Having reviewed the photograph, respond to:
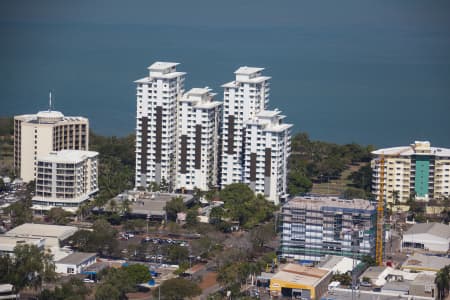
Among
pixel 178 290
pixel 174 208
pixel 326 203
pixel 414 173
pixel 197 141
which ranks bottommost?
pixel 178 290

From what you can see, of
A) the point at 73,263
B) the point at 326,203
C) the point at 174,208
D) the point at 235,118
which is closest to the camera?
the point at 73,263

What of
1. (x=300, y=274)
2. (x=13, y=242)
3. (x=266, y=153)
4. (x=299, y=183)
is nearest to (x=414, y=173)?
(x=299, y=183)

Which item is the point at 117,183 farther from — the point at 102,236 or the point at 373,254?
the point at 373,254

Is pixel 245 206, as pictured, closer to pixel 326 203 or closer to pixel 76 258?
pixel 326 203

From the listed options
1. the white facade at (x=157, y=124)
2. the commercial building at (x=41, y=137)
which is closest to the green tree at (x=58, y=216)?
the commercial building at (x=41, y=137)

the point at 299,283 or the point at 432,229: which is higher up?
the point at 432,229

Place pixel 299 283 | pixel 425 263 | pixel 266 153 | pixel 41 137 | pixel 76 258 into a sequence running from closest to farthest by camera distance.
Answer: pixel 299 283
pixel 76 258
pixel 425 263
pixel 266 153
pixel 41 137
